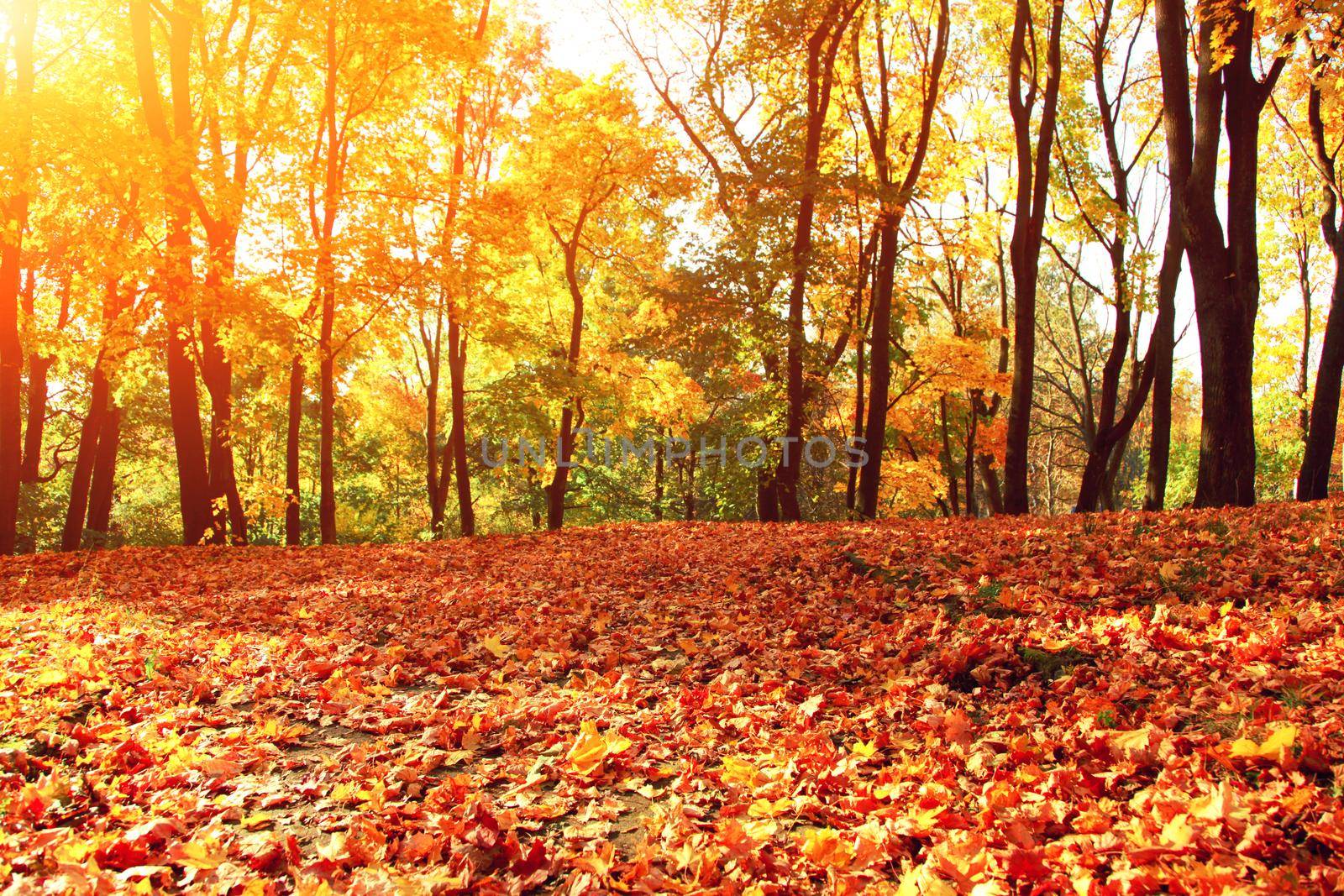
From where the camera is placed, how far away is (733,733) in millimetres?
3652

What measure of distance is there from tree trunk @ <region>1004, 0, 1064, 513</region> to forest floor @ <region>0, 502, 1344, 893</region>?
18.7 ft

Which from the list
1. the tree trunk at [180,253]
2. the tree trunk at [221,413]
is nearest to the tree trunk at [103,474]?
the tree trunk at [221,413]

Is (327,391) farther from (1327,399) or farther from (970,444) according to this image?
(970,444)

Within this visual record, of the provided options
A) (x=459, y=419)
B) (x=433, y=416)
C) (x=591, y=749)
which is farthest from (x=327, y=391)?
(x=591, y=749)

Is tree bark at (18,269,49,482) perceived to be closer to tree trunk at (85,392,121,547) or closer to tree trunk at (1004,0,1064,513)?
tree trunk at (85,392,121,547)

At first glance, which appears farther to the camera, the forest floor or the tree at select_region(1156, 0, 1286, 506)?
the tree at select_region(1156, 0, 1286, 506)

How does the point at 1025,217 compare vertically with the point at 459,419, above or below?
above

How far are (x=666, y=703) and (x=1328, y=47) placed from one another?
40.7 ft

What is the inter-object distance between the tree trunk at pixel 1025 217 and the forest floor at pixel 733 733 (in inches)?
225

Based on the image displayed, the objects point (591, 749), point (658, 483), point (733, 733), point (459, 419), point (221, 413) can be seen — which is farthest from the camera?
point (658, 483)

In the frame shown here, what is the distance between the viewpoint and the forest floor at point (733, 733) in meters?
2.39

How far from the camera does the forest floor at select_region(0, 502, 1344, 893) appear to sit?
94.0 inches

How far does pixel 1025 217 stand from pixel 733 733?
437 inches

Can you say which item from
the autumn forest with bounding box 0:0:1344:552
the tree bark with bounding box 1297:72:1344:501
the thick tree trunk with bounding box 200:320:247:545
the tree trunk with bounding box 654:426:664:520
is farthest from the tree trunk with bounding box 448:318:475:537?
the tree bark with bounding box 1297:72:1344:501
